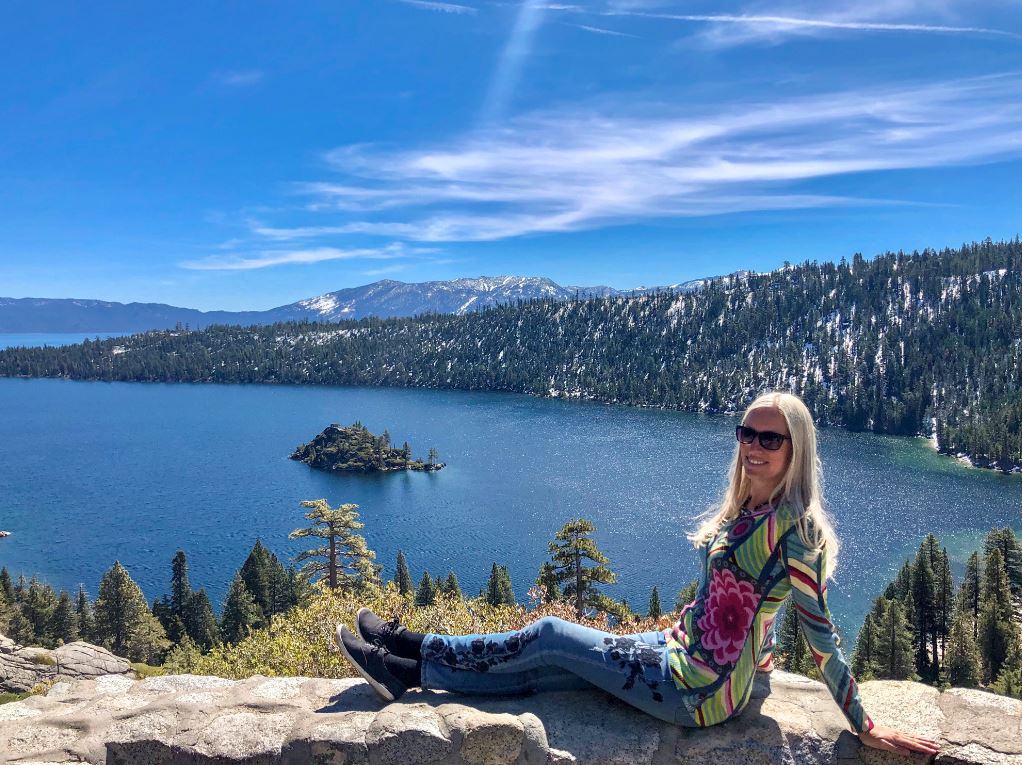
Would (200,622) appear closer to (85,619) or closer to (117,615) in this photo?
(117,615)

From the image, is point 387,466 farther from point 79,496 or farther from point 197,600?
point 197,600

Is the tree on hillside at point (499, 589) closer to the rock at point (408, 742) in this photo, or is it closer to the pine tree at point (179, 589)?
the pine tree at point (179, 589)

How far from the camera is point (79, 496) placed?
4850 inches

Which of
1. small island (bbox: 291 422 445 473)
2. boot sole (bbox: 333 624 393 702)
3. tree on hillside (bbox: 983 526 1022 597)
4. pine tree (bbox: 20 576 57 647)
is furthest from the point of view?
small island (bbox: 291 422 445 473)

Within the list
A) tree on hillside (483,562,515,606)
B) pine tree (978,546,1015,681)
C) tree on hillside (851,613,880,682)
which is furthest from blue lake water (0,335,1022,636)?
pine tree (978,546,1015,681)

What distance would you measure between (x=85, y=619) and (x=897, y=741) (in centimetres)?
7674

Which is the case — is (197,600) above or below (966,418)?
below

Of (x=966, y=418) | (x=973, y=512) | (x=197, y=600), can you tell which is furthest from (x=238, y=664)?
(x=966, y=418)

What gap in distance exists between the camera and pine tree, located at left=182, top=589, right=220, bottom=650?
65.6m

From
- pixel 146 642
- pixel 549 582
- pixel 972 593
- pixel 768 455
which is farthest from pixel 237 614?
pixel 972 593

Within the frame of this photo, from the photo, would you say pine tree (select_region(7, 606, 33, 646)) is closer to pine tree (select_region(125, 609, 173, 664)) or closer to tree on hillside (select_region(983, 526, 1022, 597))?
pine tree (select_region(125, 609, 173, 664))

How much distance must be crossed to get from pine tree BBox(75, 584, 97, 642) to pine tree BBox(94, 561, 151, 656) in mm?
1238

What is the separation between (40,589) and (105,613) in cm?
1307

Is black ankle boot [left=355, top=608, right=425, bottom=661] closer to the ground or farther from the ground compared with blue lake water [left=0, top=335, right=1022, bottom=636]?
farther from the ground
